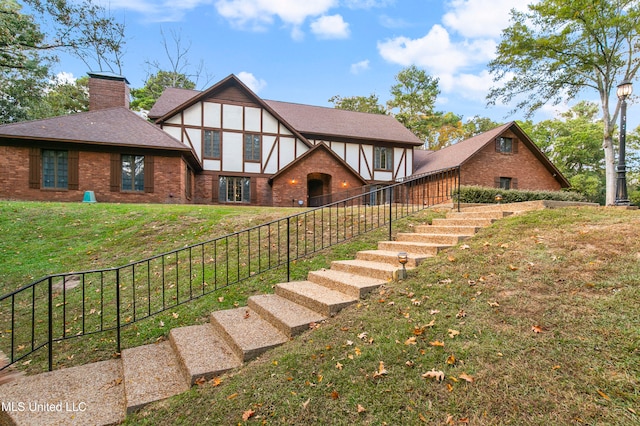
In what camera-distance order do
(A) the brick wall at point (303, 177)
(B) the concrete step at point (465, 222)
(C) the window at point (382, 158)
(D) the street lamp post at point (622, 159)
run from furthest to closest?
(C) the window at point (382, 158), (A) the brick wall at point (303, 177), (D) the street lamp post at point (622, 159), (B) the concrete step at point (465, 222)

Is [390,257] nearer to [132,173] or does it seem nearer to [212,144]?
[132,173]

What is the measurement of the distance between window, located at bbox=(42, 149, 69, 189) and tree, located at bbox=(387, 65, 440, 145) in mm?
30932

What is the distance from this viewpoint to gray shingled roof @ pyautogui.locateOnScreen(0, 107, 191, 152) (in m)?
14.2

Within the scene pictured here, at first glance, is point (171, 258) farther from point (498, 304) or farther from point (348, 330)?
point (498, 304)

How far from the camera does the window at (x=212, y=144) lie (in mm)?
19078

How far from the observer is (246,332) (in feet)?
13.5

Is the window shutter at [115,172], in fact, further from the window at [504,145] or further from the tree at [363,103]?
the tree at [363,103]

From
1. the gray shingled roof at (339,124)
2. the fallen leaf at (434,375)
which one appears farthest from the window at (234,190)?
the fallen leaf at (434,375)

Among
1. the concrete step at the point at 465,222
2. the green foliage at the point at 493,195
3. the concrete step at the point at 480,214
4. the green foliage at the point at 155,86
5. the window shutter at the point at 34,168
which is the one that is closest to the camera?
the concrete step at the point at 465,222

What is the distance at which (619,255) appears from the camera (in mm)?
3855

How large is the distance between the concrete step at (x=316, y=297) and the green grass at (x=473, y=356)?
6.5 inches

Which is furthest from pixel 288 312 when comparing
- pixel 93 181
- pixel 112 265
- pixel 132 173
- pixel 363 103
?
pixel 363 103

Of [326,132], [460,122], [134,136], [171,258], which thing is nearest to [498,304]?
[171,258]

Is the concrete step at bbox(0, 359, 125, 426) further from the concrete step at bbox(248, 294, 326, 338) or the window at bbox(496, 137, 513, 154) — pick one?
the window at bbox(496, 137, 513, 154)
